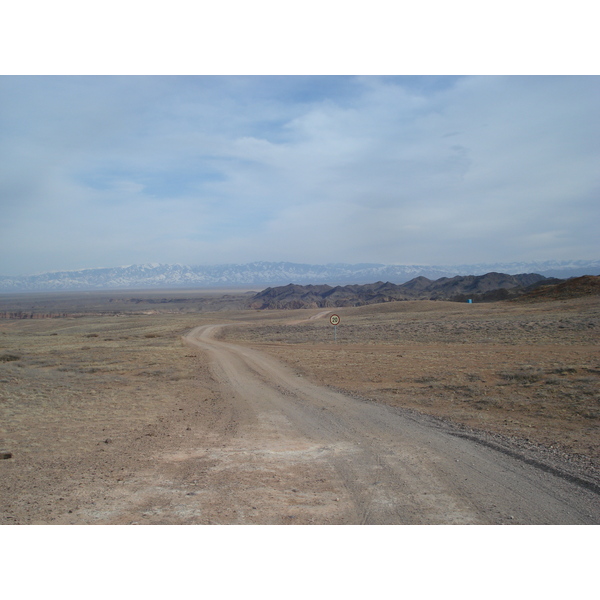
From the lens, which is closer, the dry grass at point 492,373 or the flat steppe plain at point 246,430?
the flat steppe plain at point 246,430

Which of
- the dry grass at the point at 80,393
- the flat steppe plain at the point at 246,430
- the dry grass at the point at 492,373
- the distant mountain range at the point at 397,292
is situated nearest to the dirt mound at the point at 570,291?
the dry grass at the point at 492,373

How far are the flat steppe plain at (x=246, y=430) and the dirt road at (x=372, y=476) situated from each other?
0.04 meters

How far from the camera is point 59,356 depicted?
23.9 m

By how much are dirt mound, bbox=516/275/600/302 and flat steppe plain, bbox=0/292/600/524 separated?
3232 centimetres

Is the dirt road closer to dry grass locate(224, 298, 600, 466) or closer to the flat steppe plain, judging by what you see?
the flat steppe plain

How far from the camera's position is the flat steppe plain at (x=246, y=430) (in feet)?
19.6

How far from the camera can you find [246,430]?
1055 centimetres

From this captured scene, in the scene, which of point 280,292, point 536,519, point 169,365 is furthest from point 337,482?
point 280,292

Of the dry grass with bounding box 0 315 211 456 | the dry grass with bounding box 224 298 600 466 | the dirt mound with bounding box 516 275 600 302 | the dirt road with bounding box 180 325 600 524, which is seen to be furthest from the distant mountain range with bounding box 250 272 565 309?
the dirt road with bounding box 180 325 600 524

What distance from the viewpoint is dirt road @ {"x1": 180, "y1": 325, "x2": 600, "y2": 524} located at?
5.68 meters

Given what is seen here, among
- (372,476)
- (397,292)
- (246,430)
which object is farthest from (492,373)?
(397,292)

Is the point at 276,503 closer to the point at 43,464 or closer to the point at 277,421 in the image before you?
the point at 43,464

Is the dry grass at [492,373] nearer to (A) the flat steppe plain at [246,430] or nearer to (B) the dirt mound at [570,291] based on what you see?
(A) the flat steppe plain at [246,430]

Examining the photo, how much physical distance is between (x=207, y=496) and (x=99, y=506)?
4.70 feet
